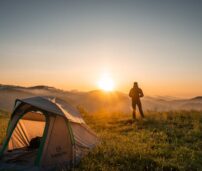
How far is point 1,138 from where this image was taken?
480 inches

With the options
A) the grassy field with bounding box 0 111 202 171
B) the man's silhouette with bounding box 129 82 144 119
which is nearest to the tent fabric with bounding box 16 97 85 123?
the grassy field with bounding box 0 111 202 171

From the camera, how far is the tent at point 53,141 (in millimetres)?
8409

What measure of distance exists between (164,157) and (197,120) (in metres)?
8.08

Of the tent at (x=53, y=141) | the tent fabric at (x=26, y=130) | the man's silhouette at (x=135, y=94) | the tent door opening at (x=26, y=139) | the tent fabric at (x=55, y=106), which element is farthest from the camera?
the man's silhouette at (x=135, y=94)

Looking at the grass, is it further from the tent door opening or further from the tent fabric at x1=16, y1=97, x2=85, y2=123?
the tent door opening

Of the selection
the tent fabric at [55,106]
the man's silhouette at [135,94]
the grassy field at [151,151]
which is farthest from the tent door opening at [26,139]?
the man's silhouette at [135,94]

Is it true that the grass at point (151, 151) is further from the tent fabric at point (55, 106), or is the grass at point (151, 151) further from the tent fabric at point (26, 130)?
the tent fabric at point (26, 130)

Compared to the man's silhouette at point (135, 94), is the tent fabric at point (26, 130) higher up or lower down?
lower down

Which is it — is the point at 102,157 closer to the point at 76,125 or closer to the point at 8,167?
the point at 76,125

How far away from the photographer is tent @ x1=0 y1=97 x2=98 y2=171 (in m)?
8.41

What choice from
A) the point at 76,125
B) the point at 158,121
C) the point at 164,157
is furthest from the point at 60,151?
the point at 158,121

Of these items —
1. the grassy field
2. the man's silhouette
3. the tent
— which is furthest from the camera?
the man's silhouette

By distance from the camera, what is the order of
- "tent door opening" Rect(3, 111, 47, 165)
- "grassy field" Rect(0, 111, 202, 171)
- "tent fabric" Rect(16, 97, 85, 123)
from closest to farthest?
"grassy field" Rect(0, 111, 202, 171) → "tent fabric" Rect(16, 97, 85, 123) → "tent door opening" Rect(3, 111, 47, 165)

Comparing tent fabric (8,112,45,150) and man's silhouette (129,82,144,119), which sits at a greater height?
man's silhouette (129,82,144,119)
